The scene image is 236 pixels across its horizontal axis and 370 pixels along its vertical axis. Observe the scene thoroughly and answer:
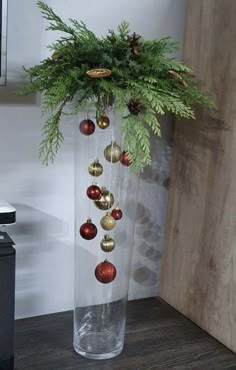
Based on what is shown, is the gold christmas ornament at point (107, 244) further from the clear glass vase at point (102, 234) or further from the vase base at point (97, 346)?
the vase base at point (97, 346)

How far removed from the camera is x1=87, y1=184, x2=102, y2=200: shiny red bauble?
1.15m

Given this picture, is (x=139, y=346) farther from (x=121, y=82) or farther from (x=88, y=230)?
(x=121, y=82)

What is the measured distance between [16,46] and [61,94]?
29 centimetres

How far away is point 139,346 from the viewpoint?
1294 mm

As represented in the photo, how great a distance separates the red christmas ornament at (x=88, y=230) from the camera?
1181mm

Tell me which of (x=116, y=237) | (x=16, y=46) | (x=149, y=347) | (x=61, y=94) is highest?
(x=16, y=46)

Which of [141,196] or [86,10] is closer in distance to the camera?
[86,10]

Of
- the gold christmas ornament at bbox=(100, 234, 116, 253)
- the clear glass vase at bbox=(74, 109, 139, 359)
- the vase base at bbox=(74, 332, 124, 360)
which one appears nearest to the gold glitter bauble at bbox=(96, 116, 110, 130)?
the clear glass vase at bbox=(74, 109, 139, 359)

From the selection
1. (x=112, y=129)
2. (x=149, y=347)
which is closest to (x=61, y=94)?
(x=112, y=129)

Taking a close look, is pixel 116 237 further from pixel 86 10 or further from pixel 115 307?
pixel 86 10

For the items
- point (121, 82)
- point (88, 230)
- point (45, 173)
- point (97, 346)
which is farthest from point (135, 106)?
point (97, 346)

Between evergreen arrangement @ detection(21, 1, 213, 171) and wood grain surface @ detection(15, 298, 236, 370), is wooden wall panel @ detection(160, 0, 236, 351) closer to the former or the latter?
wood grain surface @ detection(15, 298, 236, 370)

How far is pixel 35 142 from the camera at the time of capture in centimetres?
133

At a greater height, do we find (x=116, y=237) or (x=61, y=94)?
(x=61, y=94)
